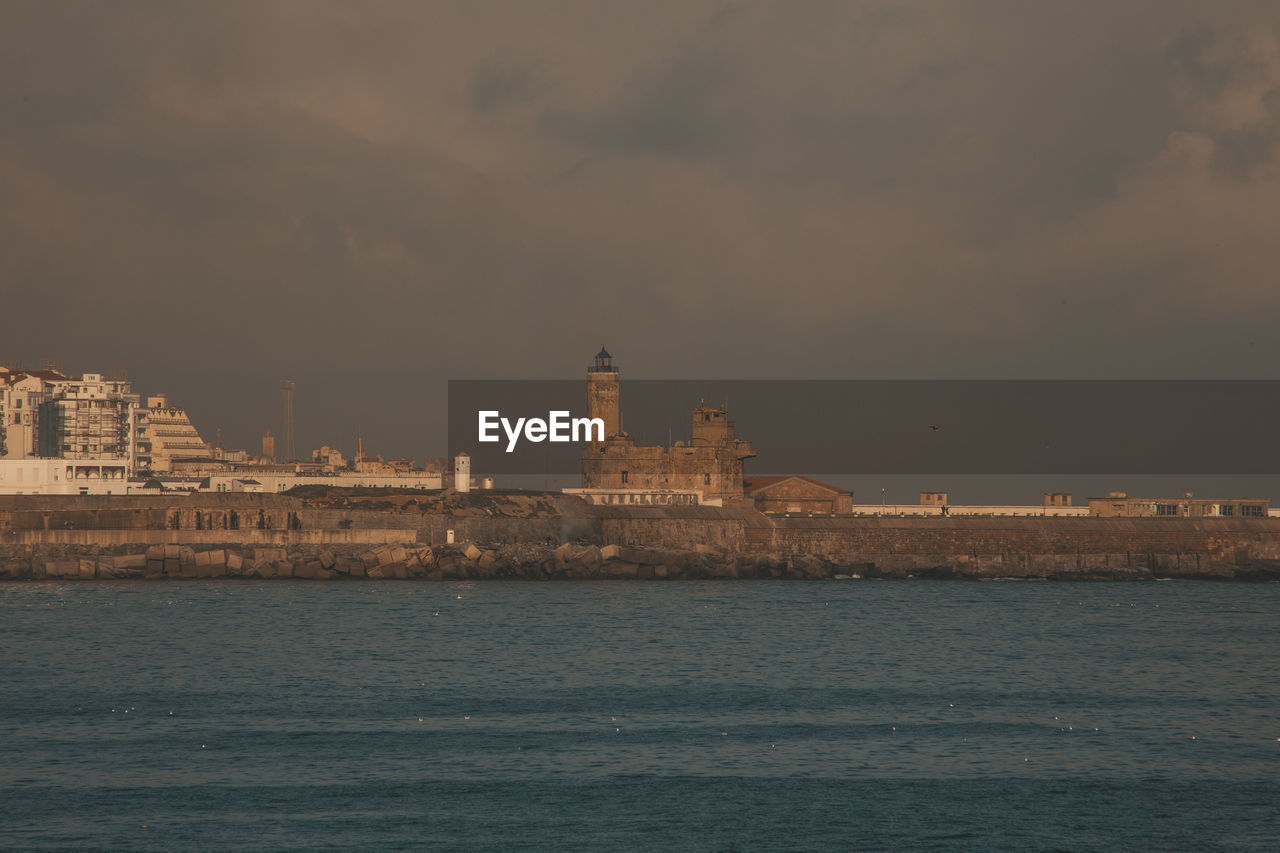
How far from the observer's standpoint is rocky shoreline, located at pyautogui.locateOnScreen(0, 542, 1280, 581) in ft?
179

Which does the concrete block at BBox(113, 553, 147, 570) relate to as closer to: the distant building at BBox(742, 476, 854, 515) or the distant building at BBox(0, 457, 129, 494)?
the distant building at BBox(0, 457, 129, 494)

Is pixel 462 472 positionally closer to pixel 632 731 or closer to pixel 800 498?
pixel 800 498

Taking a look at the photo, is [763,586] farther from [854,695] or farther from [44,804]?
[44,804]

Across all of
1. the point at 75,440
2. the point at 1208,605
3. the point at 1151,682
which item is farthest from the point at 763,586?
the point at 75,440

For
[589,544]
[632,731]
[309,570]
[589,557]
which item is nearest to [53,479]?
[309,570]

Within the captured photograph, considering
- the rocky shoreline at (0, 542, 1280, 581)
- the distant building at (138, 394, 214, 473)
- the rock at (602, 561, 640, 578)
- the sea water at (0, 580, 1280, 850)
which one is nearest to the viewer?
the sea water at (0, 580, 1280, 850)

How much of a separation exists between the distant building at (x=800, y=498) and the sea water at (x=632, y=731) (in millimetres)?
39762

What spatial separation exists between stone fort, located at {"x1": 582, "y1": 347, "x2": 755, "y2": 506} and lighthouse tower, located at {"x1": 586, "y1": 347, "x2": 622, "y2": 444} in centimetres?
356

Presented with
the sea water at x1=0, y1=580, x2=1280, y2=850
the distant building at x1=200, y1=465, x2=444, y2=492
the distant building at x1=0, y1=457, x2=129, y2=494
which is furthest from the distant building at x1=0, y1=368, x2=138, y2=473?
the sea water at x1=0, y1=580, x2=1280, y2=850

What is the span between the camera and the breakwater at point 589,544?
182ft

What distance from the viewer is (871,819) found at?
16.7 metres

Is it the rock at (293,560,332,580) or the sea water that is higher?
the rock at (293,560,332,580)

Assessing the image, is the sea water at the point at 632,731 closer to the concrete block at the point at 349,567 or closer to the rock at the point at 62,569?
the rock at the point at 62,569

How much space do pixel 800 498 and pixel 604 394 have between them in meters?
14.6
